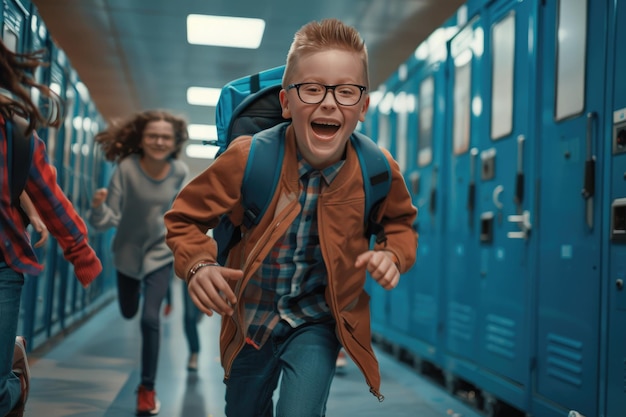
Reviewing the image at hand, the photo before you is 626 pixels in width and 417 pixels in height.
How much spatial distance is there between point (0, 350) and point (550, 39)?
9.37 feet

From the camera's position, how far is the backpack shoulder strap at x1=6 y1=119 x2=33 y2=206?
2123 mm

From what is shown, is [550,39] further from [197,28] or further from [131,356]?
[197,28]

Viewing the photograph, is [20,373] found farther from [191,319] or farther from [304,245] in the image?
[191,319]

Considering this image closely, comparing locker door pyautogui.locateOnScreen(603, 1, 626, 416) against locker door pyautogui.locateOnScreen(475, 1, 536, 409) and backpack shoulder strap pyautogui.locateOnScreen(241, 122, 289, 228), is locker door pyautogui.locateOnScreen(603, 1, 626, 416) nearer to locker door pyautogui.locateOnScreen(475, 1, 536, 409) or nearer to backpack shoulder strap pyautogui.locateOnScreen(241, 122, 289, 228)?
locker door pyautogui.locateOnScreen(475, 1, 536, 409)

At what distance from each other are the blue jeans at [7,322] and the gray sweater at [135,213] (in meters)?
2.11

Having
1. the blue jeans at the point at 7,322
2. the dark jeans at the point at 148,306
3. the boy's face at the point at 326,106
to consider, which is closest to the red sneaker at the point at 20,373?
the blue jeans at the point at 7,322

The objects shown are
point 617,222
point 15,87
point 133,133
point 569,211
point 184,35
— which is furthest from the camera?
point 184,35

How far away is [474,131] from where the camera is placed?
4672mm

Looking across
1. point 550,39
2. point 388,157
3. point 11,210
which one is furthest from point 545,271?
point 11,210

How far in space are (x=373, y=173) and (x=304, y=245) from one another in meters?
0.26

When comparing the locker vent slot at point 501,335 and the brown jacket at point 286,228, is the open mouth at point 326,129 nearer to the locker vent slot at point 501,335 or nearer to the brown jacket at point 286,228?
the brown jacket at point 286,228

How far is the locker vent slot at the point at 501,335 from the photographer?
13.0 feet

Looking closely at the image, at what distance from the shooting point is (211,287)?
174cm

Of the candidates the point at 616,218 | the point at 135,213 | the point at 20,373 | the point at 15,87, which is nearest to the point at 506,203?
the point at 616,218
